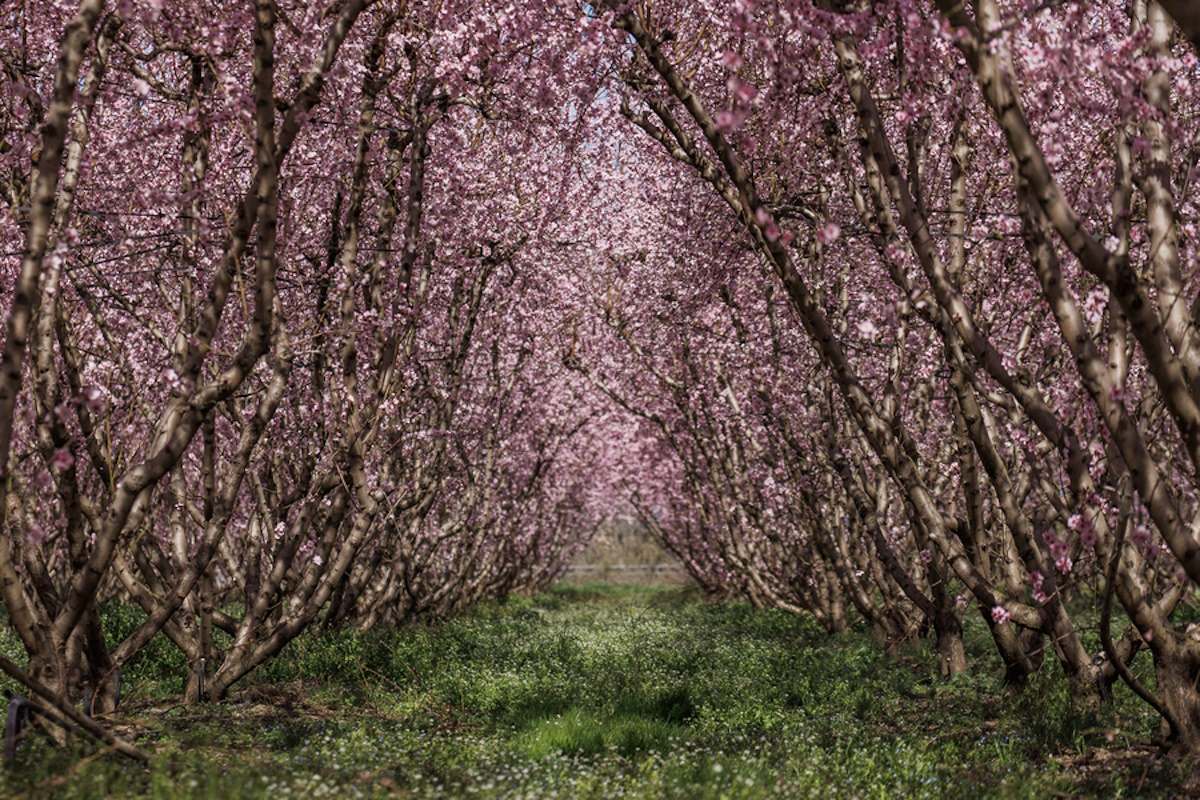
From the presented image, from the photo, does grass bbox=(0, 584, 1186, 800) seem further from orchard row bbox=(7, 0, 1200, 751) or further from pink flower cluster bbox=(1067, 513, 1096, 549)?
pink flower cluster bbox=(1067, 513, 1096, 549)

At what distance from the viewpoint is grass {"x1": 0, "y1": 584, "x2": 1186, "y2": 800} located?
491cm

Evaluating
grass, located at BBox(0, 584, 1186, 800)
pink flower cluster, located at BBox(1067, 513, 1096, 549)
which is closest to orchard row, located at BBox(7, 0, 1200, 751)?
pink flower cluster, located at BBox(1067, 513, 1096, 549)

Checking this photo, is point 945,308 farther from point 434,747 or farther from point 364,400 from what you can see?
point 364,400

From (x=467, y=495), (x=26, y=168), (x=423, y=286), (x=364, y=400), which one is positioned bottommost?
(x=467, y=495)

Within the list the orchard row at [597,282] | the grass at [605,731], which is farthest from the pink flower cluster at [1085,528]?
the grass at [605,731]

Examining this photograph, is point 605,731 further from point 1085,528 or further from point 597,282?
point 597,282

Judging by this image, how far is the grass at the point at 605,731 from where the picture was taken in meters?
4.91

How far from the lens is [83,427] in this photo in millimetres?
6301

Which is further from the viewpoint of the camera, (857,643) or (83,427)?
(857,643)

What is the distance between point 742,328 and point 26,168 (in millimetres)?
7874

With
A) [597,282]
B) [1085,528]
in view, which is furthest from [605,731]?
[597,282]

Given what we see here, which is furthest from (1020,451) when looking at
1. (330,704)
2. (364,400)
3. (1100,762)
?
(330,704)

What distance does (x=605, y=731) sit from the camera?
6652 mm

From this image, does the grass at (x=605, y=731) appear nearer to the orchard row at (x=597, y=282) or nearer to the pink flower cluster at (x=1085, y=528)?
the orchard row at (x=597, y=282)
